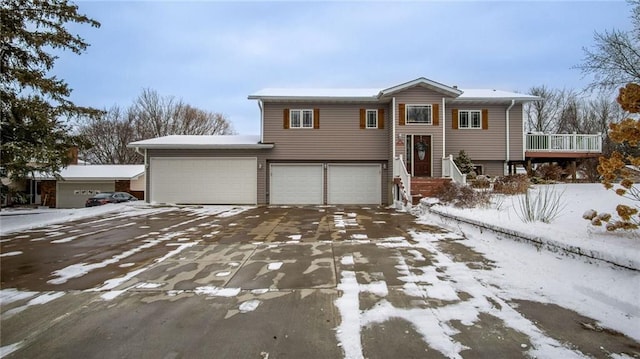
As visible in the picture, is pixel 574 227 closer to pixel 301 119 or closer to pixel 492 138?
pixel 492 138

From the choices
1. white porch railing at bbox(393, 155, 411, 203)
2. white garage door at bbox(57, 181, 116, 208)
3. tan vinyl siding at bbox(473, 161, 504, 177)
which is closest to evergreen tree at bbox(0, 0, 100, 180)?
white porch railing at bbox(393, 155, 411, 203)

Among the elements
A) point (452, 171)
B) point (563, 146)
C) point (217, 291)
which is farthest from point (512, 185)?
point (217, 291)

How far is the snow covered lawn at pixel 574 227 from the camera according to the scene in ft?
12.1

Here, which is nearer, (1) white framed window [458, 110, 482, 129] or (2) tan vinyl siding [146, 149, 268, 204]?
(2) tan vinyl siding [146, 149, 268, 204]

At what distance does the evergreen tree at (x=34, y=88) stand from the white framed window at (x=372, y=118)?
1111 centimetres

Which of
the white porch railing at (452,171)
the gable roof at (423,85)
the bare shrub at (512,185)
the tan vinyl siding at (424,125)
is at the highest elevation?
the gable roof at (423,85)

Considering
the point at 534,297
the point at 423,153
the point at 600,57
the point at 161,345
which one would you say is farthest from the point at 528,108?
the point at 161,345

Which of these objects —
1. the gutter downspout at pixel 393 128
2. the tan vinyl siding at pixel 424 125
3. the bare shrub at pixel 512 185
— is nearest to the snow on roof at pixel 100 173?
the gutter downspout at pixel 393 128

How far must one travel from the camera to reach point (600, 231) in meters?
4.74

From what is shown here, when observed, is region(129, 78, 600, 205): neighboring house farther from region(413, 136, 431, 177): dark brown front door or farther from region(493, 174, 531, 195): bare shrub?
region(493, 174, 531, 195): bare shrub

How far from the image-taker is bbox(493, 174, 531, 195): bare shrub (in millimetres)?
9961

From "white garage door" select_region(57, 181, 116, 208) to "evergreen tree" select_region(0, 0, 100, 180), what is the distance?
56.3 feet

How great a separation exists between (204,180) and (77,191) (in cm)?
1622

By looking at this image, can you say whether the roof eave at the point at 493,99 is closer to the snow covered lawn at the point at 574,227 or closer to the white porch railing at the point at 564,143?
the white porch railing at the point at 564,143
